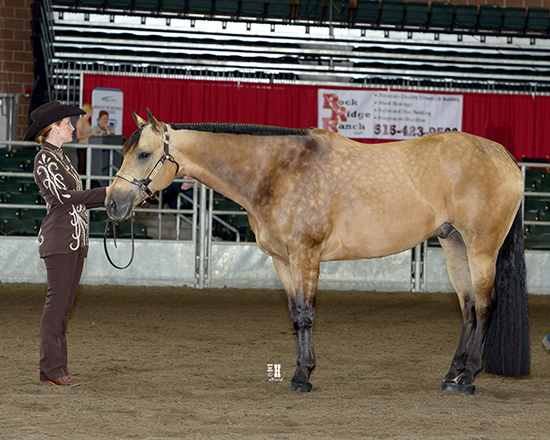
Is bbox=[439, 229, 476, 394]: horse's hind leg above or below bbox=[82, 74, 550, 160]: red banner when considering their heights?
below

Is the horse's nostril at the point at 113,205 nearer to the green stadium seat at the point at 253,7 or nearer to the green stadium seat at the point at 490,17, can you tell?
the green stadium seat at the point at 253,7

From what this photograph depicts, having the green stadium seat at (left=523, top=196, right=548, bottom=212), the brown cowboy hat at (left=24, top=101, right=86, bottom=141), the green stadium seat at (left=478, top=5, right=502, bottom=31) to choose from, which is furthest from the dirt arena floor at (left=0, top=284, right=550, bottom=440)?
the green stadium seat at (left=478, top=5, right=502, bottom=31)

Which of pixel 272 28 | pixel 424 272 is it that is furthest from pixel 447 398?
pixel 272 28

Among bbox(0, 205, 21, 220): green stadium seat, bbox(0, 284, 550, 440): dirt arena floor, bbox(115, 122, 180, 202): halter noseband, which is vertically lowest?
bbox(0, 284, 550, 440): dirt arena floor

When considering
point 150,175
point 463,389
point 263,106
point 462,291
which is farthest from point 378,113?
point 150,175

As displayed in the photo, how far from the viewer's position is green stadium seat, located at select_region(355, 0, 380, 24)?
15.6 m

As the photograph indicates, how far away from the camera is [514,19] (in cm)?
1600

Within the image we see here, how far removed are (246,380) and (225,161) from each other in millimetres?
1403

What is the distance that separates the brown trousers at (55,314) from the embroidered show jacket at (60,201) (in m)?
0.07

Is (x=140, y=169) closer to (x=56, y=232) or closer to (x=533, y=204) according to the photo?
(x=56, y=232)

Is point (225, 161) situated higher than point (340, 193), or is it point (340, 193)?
point (225, 161)

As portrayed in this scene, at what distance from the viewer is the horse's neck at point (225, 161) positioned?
3.96m

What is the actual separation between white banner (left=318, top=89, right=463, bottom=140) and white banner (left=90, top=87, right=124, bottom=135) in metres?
4.15

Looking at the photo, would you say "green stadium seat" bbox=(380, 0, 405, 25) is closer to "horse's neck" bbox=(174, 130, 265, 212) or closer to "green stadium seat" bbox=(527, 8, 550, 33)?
Result: "green stadium seat" bbox=(527, 8, 550, 33)
